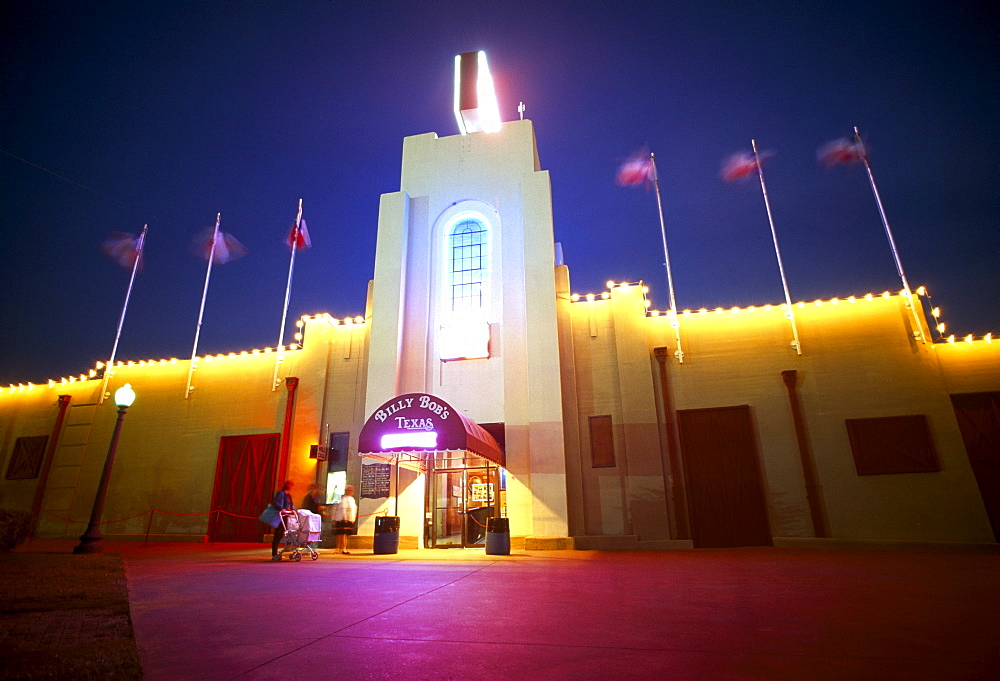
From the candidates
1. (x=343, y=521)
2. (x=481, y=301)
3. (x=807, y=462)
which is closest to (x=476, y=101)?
(x=481, y=301)

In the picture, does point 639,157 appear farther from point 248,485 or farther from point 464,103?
point 248,485

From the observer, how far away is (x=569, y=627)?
3752 millimetres

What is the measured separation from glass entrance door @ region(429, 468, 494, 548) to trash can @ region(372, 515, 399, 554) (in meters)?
1.97

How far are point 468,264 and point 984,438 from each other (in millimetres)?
15236

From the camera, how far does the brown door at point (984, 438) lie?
13172 mm

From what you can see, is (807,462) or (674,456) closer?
(807,462)

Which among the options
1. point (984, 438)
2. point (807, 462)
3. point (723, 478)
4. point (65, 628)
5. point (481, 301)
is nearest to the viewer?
point (65, 628)

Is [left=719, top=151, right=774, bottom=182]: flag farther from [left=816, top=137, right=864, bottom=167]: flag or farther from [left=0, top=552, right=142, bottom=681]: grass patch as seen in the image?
[left=0, top=552, right=142, bottom=681]: grass patch

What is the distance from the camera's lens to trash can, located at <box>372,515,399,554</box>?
12.2 metres

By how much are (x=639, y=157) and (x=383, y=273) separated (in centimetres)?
997

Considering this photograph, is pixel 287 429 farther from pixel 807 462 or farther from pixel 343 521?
pixel 807 462

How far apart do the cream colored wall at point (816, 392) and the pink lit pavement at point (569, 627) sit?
7521mm

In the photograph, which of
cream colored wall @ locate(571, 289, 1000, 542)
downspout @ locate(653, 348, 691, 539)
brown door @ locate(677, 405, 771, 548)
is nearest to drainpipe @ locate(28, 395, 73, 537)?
cream colored wall @ locate(571, 289, 1000, 542)

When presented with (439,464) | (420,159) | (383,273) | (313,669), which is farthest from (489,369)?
(313,669)
